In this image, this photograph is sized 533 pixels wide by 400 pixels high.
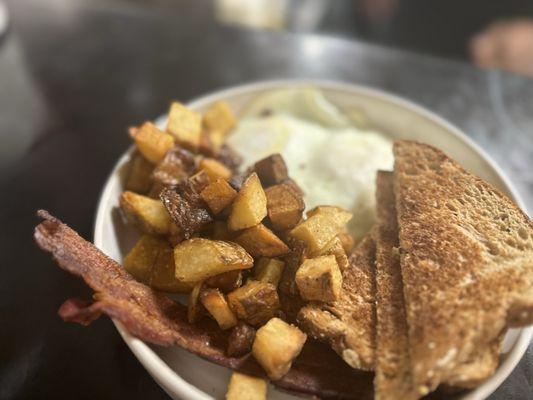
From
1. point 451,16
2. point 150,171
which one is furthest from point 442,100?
point 150,171

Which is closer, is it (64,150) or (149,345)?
(149,345)

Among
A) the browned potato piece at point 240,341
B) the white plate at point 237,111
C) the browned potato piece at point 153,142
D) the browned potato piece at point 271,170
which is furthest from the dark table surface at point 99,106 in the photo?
the browned potato piece at point 271,170

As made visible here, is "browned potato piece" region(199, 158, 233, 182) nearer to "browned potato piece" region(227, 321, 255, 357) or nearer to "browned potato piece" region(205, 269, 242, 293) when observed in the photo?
"browned potato piece" region(205, 269, 242, 293)

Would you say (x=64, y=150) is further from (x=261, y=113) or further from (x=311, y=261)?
(x=311, y=261)

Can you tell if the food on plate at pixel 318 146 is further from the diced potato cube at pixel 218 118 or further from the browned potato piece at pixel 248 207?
the browned potato piece at pixel 248 207

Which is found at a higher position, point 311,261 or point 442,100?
point 442,100
